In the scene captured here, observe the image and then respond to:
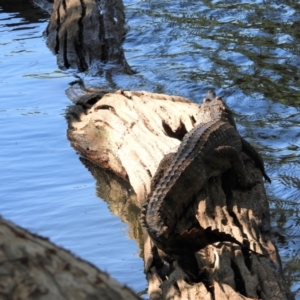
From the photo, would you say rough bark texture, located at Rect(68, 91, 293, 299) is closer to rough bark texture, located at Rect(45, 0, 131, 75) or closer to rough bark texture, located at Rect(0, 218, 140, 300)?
rough bark texture, located at Rect(45, 0, 131, 75)

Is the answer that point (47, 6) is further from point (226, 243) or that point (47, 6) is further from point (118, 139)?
point (226, 243)

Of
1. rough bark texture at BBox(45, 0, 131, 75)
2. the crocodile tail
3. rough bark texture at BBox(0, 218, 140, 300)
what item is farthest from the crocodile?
rough bark texture at BBox(45, 0, 131, 75)

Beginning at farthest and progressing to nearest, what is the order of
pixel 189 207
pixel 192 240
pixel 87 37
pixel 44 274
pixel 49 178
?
pixel 87 37
pixel 49 178
pixel 189 207
pixel 192 240
pixel 44 274

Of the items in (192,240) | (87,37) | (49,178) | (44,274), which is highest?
(44,274)

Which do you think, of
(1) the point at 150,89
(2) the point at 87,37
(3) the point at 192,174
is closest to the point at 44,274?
(3) the point at 192,174

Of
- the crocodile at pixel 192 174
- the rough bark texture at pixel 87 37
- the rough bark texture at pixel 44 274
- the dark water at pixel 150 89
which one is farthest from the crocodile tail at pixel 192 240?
the rough bark texture at pixel 87 37

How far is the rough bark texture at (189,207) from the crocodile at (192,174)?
73mm

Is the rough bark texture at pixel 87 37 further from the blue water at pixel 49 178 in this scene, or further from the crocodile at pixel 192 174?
the crocodile at pixel 192 174

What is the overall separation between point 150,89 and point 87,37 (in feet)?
4.14

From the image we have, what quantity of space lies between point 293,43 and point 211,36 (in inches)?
48.8

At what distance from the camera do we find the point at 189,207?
208 inches

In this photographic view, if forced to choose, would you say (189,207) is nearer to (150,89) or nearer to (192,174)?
(192,174)

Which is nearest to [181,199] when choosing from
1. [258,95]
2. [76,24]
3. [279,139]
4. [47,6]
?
[279,139]

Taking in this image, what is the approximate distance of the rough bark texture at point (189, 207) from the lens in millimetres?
4082
